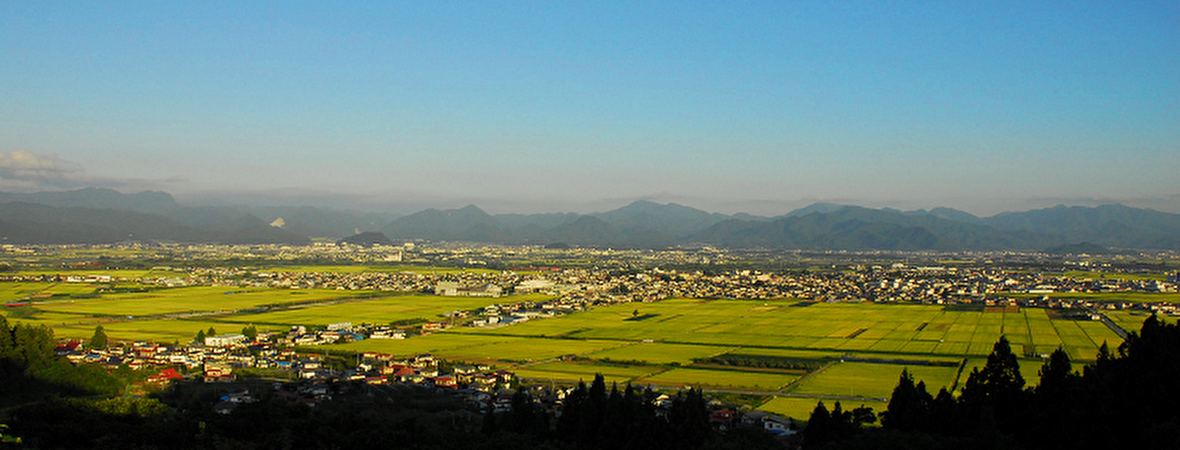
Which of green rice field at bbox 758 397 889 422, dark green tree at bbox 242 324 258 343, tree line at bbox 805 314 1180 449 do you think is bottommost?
dark green tree at bbox 242 324 258 343

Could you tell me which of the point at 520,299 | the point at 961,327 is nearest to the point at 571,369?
the point at 961,327

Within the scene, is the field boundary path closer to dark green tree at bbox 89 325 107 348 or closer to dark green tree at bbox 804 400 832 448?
dark green tree at bbox 804 400 832 448

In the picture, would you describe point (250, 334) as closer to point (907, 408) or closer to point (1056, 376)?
point (907, 408)

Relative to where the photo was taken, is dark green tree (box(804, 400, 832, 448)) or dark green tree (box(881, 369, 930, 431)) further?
dark green tree (box(881, 369, 930, 431))

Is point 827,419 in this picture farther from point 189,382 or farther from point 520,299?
point 520,299

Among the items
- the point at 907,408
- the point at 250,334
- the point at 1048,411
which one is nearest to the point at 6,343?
the point at 250,334

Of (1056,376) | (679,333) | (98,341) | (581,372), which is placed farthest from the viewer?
(679,333)

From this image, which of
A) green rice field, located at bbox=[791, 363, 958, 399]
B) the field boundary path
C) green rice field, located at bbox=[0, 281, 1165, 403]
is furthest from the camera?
the field boundary path

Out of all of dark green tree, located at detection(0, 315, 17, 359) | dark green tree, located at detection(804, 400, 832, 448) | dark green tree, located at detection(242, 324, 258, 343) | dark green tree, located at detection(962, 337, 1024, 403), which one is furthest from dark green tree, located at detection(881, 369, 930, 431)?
dark green tree, located at detection(242, 324, 258, 343)

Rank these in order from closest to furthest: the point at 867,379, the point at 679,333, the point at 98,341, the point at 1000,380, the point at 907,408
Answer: the point at 907,408
the point at 1000,380
the point at 867,379
the point at 98,341
the point at 679,333

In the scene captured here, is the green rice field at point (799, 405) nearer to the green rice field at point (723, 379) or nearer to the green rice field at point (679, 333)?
the green rice field at point (679, 333)

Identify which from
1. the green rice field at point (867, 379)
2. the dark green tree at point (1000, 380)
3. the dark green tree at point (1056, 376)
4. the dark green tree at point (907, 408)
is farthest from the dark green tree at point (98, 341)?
the dark green tree at point (1056, 376)
